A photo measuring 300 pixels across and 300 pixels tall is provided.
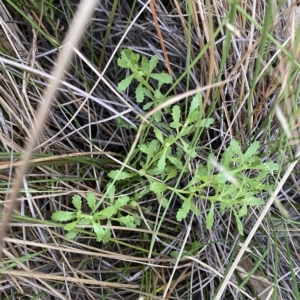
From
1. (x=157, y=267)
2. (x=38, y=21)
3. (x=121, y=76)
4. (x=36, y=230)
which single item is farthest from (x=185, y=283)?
(x=38, y=21)

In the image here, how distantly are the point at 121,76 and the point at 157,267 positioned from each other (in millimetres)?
546

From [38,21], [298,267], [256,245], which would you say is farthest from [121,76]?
[298,267]

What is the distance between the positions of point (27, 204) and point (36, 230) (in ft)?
0.24

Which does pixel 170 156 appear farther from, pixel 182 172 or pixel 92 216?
pixel 92 216

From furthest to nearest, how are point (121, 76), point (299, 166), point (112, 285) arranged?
point (121, 76)
point (299, 166)
point (112, 285)

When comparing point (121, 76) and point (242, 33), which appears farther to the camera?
point (121, 76)

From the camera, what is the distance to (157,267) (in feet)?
3.59

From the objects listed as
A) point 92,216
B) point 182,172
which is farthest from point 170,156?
point 92,216

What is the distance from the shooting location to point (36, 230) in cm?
103

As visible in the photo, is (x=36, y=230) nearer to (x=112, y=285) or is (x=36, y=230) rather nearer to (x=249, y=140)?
(x=112, y=285)

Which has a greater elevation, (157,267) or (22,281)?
(22,281)

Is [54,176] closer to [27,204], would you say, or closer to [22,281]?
[27,204]

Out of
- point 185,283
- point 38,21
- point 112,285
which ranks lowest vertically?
point 185,283

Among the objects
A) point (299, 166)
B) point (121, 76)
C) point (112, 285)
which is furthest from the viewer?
point (121, 76)
